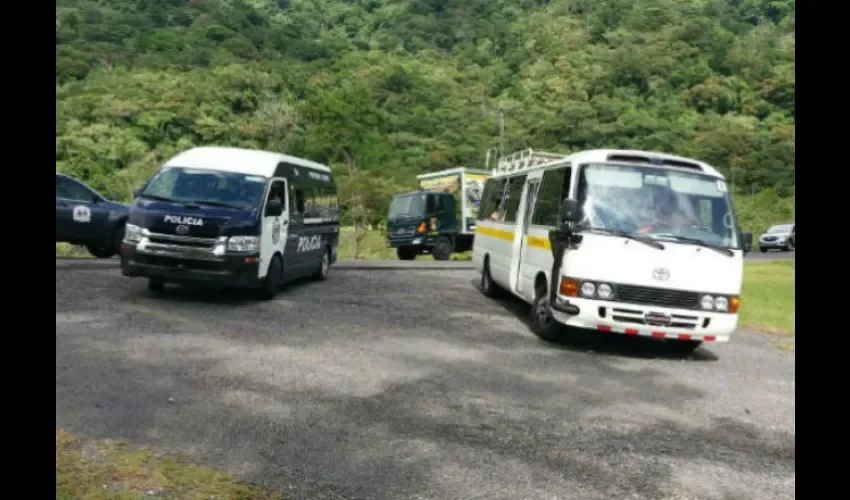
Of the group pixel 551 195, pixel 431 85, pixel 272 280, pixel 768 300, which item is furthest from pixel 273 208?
pixel 431 85

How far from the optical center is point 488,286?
14000mm

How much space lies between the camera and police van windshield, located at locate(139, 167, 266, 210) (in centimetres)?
1095

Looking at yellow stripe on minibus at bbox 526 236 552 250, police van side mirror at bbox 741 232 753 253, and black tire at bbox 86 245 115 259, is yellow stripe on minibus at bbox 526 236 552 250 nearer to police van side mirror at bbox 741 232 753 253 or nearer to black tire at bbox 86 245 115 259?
police van side mirror at bbox 741 232 753 253

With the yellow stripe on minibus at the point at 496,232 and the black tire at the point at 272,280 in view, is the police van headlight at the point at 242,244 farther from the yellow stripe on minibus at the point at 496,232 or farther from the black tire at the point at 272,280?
the yellow stripe on minibus at the point at 496,232

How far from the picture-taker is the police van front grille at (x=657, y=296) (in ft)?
28.0

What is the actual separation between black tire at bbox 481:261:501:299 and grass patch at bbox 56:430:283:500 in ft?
31.7

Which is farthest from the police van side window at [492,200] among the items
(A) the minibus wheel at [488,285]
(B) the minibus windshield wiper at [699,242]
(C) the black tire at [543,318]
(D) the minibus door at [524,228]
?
(B) the minibus windshield wiper at [699,242]

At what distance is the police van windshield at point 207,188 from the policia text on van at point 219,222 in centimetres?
1

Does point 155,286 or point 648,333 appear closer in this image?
point 648,333

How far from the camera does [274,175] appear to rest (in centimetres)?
1166

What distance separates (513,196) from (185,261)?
5.57 metres

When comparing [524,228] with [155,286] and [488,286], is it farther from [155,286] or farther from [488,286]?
[155,286]

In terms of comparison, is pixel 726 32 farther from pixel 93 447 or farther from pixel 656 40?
pixel 93 447
